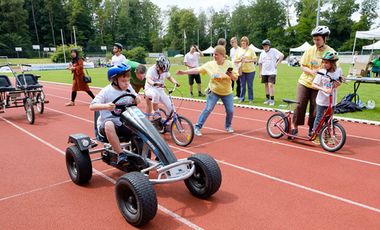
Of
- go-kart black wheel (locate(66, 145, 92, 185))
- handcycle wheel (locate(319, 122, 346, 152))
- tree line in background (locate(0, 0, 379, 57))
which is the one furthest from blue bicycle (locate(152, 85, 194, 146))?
tree line in background (locate(0, 0, 379, 57))

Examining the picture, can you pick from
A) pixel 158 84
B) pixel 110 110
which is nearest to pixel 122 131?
pixel 110 110

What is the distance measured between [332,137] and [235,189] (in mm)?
2454

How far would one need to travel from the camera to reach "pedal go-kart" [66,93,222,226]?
2982 mm

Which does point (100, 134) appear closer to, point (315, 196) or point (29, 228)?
point (29, 228)

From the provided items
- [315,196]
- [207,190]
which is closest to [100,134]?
[207,190]

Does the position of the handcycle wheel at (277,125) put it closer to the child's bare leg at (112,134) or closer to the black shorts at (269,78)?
the black shorts at (269,78)

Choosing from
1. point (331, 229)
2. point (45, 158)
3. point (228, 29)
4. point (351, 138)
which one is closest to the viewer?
point (331, 229)

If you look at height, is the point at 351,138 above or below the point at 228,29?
below

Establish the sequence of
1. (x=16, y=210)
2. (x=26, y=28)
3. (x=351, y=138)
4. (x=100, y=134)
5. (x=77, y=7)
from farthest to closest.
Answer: (x=77, y=7) → (x=26, y=28) → (x=351, y=138) → (x=100, y=134) → (x=16, y=210)

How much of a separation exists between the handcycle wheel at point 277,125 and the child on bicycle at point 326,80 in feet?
2.29

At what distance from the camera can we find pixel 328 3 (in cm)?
7938

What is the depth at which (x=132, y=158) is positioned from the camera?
12.8 ft

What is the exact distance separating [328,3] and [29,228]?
9000 cm

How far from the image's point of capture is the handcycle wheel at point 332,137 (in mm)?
5270
